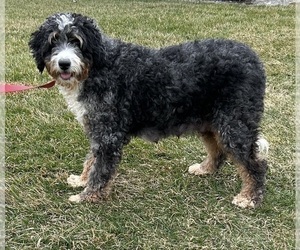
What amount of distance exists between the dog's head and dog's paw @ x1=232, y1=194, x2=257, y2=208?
1.76 m

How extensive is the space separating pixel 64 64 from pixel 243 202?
6.54ft

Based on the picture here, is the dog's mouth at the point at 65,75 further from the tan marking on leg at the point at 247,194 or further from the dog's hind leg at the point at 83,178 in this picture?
the tan marking on leg at the point at 247,194

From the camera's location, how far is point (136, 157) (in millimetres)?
5363

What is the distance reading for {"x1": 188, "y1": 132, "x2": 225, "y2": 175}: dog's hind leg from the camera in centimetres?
498

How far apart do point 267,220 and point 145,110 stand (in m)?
1.43

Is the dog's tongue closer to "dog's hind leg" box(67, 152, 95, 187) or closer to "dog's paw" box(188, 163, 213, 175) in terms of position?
"dog's hind leg" box(67, 152, 95, 187)

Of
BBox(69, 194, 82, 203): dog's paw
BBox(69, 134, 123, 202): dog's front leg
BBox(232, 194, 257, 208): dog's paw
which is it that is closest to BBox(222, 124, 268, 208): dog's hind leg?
BBox(232, 194, 257, 208): dog's paw

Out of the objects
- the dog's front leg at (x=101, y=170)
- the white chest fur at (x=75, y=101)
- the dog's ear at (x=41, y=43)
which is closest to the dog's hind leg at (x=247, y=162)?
the dog's front leg at (x=101, y=170)

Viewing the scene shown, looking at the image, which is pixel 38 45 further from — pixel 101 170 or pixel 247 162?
pixel 247 162

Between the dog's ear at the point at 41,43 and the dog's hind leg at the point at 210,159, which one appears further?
the dog's hind leg at the point at 210,159

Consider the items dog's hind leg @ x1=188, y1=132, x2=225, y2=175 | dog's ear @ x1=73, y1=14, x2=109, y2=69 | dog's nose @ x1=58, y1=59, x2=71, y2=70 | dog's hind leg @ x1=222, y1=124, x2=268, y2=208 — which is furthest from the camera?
Answer: dog's hind leg @ x1=188, y1=132, x2=225, y2=175

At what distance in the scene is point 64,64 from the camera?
403 centimetres

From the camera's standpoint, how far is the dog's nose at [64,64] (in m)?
4.01

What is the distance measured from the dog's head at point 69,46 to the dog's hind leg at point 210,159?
1.43 m
